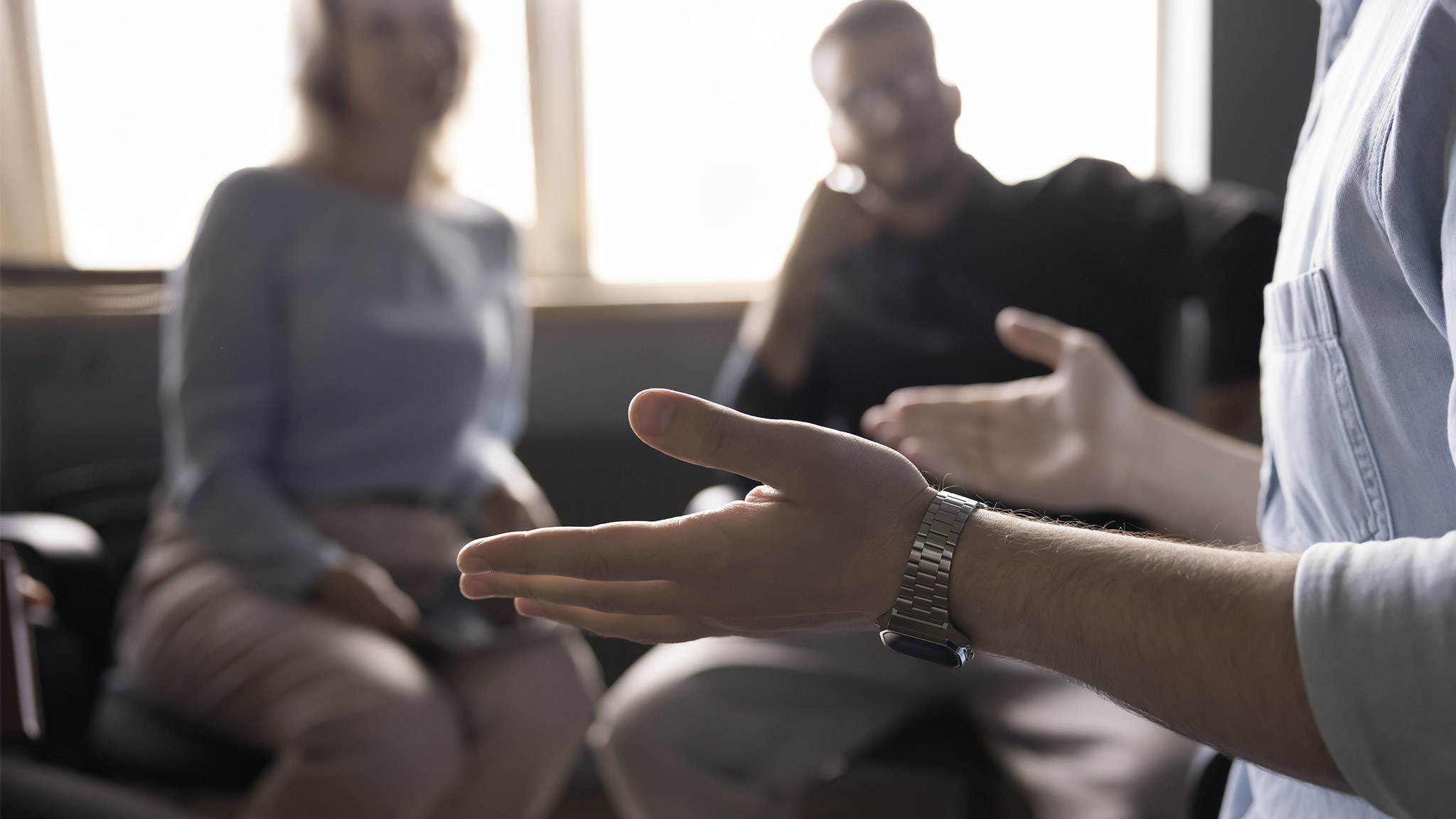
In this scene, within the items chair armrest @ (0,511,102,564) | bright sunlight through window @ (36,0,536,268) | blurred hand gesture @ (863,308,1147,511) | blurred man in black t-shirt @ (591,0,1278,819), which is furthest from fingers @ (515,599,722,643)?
bright sunlight through window @ (36,0,536,268)

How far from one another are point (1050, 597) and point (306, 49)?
1039mm

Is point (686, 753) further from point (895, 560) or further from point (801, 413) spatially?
point (895, 560)

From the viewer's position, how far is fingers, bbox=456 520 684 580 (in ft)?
1.16

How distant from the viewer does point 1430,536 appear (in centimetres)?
35

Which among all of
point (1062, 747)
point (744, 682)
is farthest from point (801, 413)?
point (1062, 747)

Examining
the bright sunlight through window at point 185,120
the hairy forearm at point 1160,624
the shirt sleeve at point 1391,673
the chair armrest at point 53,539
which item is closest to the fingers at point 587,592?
the hairy forearm at point 1160,624

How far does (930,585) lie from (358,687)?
0.67 metres

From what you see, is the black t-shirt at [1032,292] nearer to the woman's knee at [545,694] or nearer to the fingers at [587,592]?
the woman's knee at [545,694]

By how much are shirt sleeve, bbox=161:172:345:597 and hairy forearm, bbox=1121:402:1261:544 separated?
0.77m

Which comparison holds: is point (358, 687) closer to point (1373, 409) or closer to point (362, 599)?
point (362, 599)

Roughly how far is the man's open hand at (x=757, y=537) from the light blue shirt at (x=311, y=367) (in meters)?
0.66

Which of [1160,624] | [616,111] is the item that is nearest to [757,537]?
[1160,624]

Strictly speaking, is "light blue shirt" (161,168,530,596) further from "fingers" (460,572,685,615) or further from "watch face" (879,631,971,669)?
"watch face" (879,631,971,669)

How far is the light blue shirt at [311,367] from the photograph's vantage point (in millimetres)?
917
